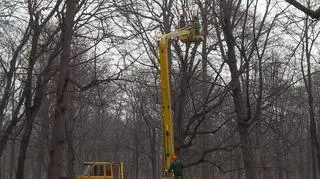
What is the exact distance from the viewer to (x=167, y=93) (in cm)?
1501

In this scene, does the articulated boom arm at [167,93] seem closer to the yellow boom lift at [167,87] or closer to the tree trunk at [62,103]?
the yellow boom lift at [167,87]

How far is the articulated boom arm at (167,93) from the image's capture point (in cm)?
1447


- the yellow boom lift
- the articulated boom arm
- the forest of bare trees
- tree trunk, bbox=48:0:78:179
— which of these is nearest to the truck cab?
the forest of bare trees

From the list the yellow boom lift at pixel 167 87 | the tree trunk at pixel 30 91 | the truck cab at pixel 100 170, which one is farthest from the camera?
the truck cab at pixel 100 170

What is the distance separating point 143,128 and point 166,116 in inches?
1569

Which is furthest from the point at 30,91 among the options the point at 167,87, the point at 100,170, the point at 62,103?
the point at 100,170

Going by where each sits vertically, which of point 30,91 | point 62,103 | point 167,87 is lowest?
point 62,103

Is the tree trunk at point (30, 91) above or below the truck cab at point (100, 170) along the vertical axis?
above

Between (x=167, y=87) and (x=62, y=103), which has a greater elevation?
(x=167, y=87)

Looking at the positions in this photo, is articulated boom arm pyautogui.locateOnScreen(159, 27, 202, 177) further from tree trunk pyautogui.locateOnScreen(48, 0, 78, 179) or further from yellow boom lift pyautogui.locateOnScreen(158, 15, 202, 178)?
tree trunk pyautogui.locateOnScreen(48, 0, 78, 179)

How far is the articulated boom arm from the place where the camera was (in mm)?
14469

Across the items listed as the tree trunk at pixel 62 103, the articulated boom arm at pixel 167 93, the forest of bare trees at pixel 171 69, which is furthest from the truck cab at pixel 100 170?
the articulated boom arm at pixel 167 93

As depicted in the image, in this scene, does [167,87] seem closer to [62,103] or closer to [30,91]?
[62,103]

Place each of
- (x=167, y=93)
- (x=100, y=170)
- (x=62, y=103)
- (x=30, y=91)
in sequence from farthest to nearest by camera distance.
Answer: (x=100, y=170), (x=30, y=91), (x=62, y=103), (x=167, y=93)
